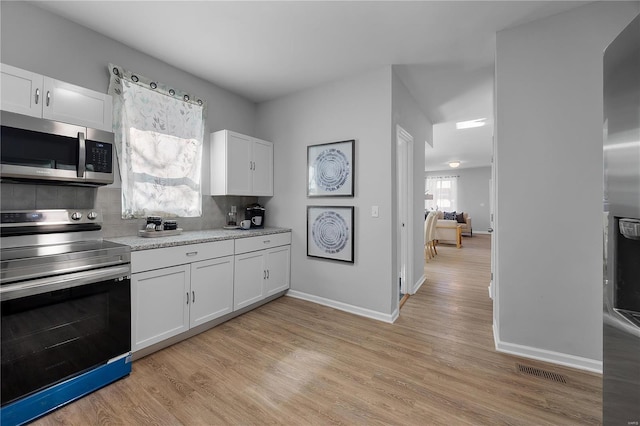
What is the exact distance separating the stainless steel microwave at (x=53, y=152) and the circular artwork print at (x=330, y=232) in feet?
6.83

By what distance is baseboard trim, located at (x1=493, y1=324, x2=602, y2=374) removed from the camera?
6.31ft

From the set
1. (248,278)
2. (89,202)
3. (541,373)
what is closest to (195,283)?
(248,278)

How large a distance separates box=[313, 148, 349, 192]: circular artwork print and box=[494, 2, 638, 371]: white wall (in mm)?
1505

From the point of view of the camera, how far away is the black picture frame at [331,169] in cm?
299

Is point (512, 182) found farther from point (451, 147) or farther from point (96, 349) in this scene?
point (451, 147)

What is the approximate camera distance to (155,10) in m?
2.00

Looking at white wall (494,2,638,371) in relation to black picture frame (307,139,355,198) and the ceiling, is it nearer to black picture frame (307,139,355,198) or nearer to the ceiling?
the ceiling

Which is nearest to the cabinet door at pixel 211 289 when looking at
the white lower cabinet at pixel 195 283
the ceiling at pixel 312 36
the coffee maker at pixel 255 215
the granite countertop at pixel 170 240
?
the white lower cabinet at pixel 195 283

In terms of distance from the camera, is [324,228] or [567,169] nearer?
[567,169]

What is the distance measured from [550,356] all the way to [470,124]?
13.8 feet

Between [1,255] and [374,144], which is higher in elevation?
[374,144]

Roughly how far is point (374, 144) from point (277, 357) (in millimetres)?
2277

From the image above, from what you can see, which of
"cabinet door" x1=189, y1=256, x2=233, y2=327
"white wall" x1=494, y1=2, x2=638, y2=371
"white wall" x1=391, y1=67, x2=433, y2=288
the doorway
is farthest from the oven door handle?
the doorway

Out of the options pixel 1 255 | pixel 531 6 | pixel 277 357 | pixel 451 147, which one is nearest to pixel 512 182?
pixel 531 6
